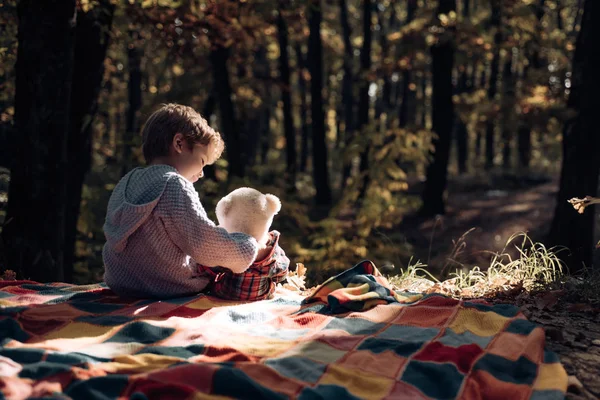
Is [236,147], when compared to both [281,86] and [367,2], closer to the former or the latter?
[281,86]

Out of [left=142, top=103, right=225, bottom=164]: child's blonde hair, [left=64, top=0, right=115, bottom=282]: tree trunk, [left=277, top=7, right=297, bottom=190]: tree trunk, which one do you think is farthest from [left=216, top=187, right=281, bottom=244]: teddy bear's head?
[left=277, top=7, right=297, bottom=190]: tree trunk

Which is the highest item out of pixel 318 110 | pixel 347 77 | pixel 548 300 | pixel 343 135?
pixel 347 77

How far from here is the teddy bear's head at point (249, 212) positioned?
12.1 feet

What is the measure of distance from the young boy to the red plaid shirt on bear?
6 cm

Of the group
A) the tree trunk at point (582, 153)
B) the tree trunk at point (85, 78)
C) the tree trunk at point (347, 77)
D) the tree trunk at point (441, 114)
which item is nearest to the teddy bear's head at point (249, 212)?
the tree trunk at point (85, 78)

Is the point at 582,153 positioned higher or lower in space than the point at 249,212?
higher

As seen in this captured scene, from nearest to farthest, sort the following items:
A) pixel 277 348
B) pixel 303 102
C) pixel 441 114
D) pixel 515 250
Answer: pixel 277 348 → pixel 515 250 → pixel 441 114 → pixel 303 102

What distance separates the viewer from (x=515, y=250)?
38.0ft

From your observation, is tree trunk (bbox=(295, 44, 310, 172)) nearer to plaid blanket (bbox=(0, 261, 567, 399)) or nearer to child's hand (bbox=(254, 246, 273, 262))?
child's hand (bbox=(254, 246, 273, 262))

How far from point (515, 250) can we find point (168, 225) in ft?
31.2

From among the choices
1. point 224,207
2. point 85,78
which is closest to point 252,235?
point 224,207

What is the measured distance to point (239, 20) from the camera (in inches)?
333

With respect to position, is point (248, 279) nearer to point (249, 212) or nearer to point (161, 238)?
point (249, 212)

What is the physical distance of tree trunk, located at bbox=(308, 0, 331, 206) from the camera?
51.3 ft
